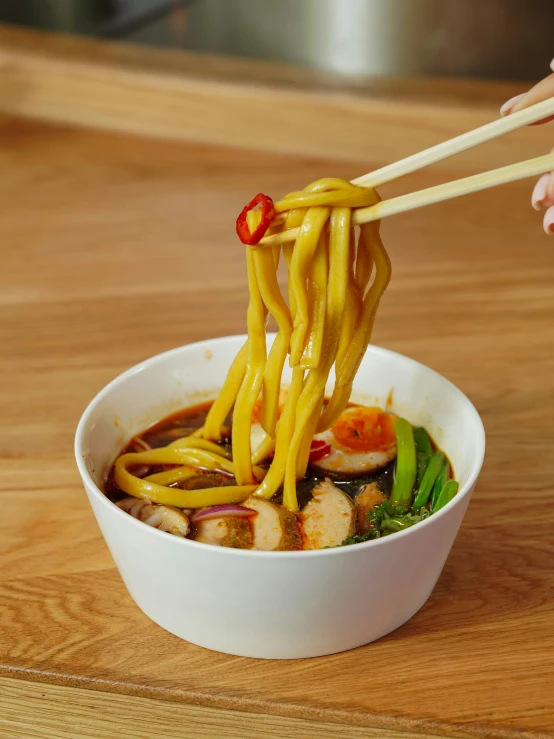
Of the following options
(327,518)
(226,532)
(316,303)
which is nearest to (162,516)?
(226,532)

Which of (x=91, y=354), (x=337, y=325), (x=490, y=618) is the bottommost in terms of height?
(x=91, y=354)

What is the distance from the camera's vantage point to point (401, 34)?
2.61m

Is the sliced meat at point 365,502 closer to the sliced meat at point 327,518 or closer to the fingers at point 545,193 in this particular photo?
the sliced meat at point 327,518

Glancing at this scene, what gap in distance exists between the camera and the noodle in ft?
3.25

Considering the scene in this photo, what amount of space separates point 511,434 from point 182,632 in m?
0.63

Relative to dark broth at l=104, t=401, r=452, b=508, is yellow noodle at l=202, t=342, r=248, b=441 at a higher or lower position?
higher

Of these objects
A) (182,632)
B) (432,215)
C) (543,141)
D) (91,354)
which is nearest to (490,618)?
(182,632)

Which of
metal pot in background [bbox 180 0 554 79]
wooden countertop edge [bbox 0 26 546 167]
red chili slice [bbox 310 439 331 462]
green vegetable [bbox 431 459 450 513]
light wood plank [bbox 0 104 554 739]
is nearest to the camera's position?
light wood plank [bbox 0 104 554 739]

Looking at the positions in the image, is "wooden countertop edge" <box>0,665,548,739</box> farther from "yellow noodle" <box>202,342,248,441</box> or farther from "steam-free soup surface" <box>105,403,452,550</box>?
"yellow noodle" <box>202,342,248,441</box>

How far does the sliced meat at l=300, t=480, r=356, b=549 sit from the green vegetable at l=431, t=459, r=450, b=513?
0.31 ft

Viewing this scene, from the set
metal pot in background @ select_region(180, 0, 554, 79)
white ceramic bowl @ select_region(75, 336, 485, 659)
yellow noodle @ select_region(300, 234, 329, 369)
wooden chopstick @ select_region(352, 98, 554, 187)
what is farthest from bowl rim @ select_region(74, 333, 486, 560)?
metal pot in background @ select_region(180, 0, 554, 79)

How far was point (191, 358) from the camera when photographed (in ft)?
4.19

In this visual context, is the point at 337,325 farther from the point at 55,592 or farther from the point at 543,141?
the point at 543,141

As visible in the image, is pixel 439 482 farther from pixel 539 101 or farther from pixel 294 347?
pixel 539 101
